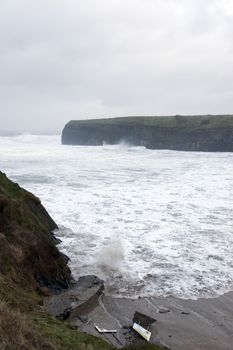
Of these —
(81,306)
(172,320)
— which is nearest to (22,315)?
(81,306)

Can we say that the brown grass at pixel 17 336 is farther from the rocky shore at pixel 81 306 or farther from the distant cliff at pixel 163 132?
the distant cliff at pixel 163 132

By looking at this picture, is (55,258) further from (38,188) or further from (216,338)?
(38,188)

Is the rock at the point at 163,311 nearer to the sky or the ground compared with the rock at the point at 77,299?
nearer to the ground

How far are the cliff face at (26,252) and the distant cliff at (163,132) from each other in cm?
7574

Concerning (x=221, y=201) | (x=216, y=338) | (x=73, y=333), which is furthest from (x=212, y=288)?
(x=221, y=201)

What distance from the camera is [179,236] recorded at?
1748 cm

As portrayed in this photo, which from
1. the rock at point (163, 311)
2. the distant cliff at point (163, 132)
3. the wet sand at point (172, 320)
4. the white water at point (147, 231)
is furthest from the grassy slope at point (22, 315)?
the distant cliff at point (163, 132)

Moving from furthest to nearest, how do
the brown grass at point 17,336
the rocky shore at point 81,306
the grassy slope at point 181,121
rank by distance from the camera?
the grassy slope at point 181,121 → the rocky shore at point 81,306 → the brown grass at point 17,336

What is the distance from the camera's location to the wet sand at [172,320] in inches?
362

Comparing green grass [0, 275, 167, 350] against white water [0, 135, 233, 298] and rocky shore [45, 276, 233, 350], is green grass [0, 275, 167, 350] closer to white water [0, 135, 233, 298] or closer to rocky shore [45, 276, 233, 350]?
rocky shore [45, 276, 233, 350]

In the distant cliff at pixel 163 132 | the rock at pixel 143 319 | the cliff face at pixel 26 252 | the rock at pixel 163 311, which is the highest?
the distant cliff at pixel 163 132

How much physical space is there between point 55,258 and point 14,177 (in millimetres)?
22663

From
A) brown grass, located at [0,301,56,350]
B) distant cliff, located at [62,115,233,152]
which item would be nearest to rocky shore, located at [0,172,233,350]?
brown grass, located at [0,301,56,350]

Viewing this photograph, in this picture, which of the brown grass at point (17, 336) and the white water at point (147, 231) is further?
the white water at point (147, 231)
